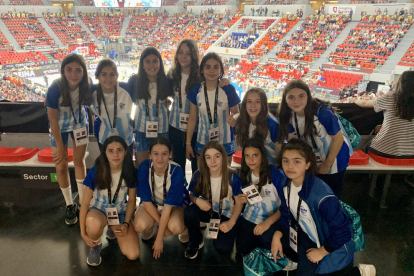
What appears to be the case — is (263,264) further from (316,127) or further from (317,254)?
Result: (316,127)

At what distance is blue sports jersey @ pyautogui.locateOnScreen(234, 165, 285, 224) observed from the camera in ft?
5.60

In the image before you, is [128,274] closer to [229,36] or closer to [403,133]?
[403,133]

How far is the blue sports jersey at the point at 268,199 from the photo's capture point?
5.60ft

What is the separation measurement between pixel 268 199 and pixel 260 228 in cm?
18

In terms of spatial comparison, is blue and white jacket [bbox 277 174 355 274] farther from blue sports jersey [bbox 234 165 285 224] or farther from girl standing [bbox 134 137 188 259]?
girl standing [bbox 134 137 188 259]

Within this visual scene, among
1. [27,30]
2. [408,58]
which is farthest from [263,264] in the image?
[27,30]

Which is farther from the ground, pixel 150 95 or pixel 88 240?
pixel 150 95

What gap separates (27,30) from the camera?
1783cm

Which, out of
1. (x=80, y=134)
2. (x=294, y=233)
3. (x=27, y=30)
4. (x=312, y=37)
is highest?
(x=27, y=30)

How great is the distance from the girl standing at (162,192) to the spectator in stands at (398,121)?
1717mm

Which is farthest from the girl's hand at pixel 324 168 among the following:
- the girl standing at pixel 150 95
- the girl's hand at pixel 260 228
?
the girl standing at pixel 150 95

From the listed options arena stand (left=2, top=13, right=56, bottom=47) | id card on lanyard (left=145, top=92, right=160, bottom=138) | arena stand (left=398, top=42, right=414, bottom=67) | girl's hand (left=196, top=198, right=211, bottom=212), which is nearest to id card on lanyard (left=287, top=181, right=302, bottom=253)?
girl's hand (left=196, top=198, right=211, bottom=212)

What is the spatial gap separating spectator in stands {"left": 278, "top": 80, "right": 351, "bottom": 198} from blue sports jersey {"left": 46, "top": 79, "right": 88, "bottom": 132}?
1.40 metres

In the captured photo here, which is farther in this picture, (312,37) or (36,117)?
(312,37)
